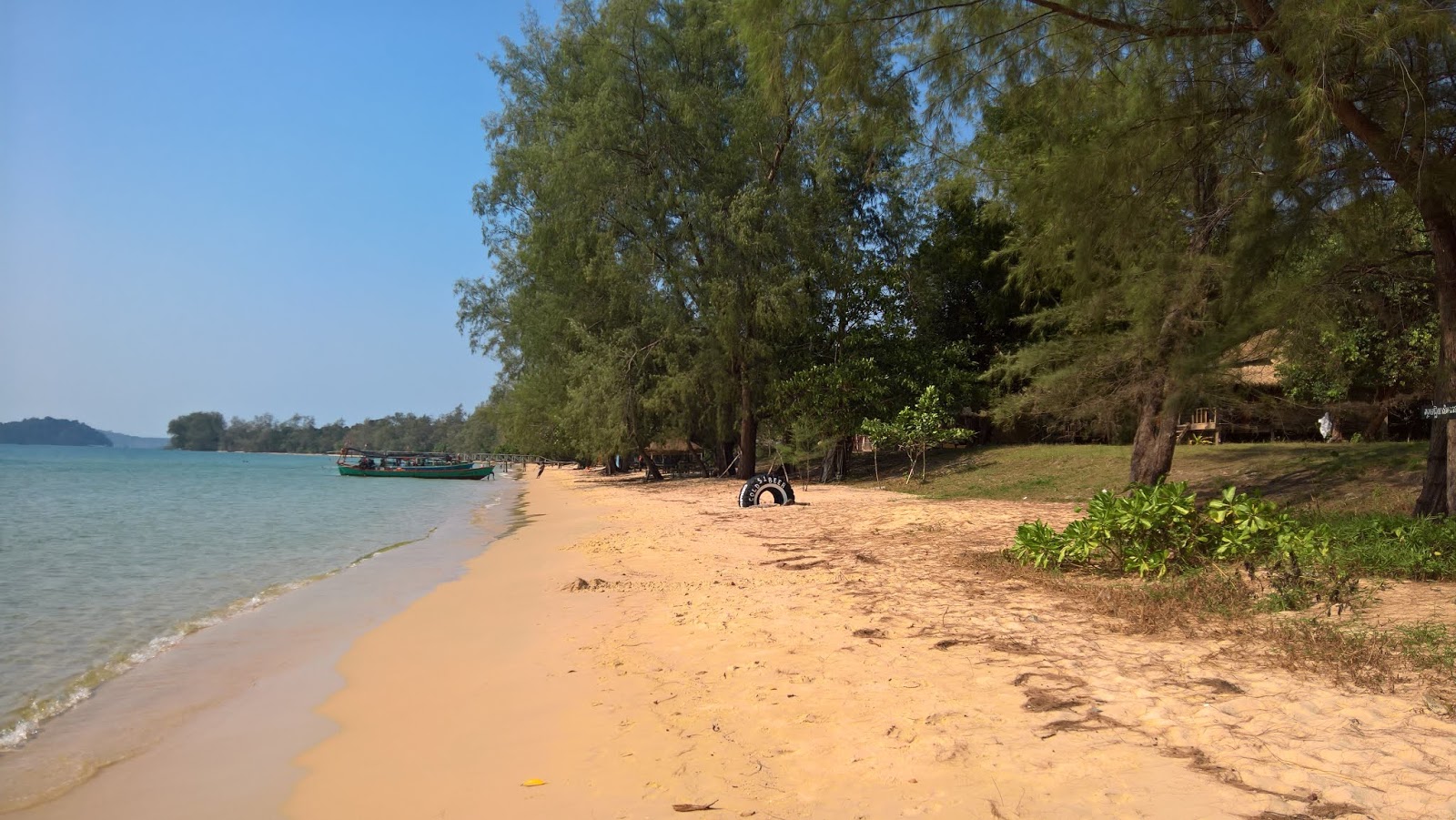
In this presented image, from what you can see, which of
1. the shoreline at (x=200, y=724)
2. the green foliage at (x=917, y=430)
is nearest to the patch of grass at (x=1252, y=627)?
the shoreline at (x=200, y=724)

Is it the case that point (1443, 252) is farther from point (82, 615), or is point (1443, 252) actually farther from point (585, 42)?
point (585, 42)

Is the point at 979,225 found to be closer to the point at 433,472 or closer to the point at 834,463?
the point at 834,463

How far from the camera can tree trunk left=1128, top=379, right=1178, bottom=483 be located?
547 inches

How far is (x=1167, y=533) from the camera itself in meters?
6.93

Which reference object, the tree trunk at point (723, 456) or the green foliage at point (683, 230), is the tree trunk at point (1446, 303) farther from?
the tree trunk at point (723, 456)

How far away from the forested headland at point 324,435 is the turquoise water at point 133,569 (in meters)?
99.8

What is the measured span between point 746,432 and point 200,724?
20.7 m

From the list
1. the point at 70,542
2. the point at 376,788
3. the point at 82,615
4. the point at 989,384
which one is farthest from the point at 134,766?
the point at 989,384

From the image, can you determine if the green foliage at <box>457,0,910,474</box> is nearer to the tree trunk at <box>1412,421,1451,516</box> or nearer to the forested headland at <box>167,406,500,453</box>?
the tree trunk at <box>1412,421,1451,516</box>

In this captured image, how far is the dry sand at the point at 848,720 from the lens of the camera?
10.6ft

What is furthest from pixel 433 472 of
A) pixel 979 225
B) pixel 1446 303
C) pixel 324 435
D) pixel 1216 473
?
pixel 324 435

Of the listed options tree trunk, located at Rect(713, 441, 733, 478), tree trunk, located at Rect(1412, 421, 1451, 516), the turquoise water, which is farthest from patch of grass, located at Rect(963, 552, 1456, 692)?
tree trunk, located at Rect(713, 441, 733, 478)

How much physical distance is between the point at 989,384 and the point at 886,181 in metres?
6.68

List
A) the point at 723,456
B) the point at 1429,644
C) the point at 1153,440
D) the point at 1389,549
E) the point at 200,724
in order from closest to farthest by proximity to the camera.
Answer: the point at 1429,644 → the point at 200,724 → the point at 1389,549 → the point at 1153,440 → the point at 723,456
